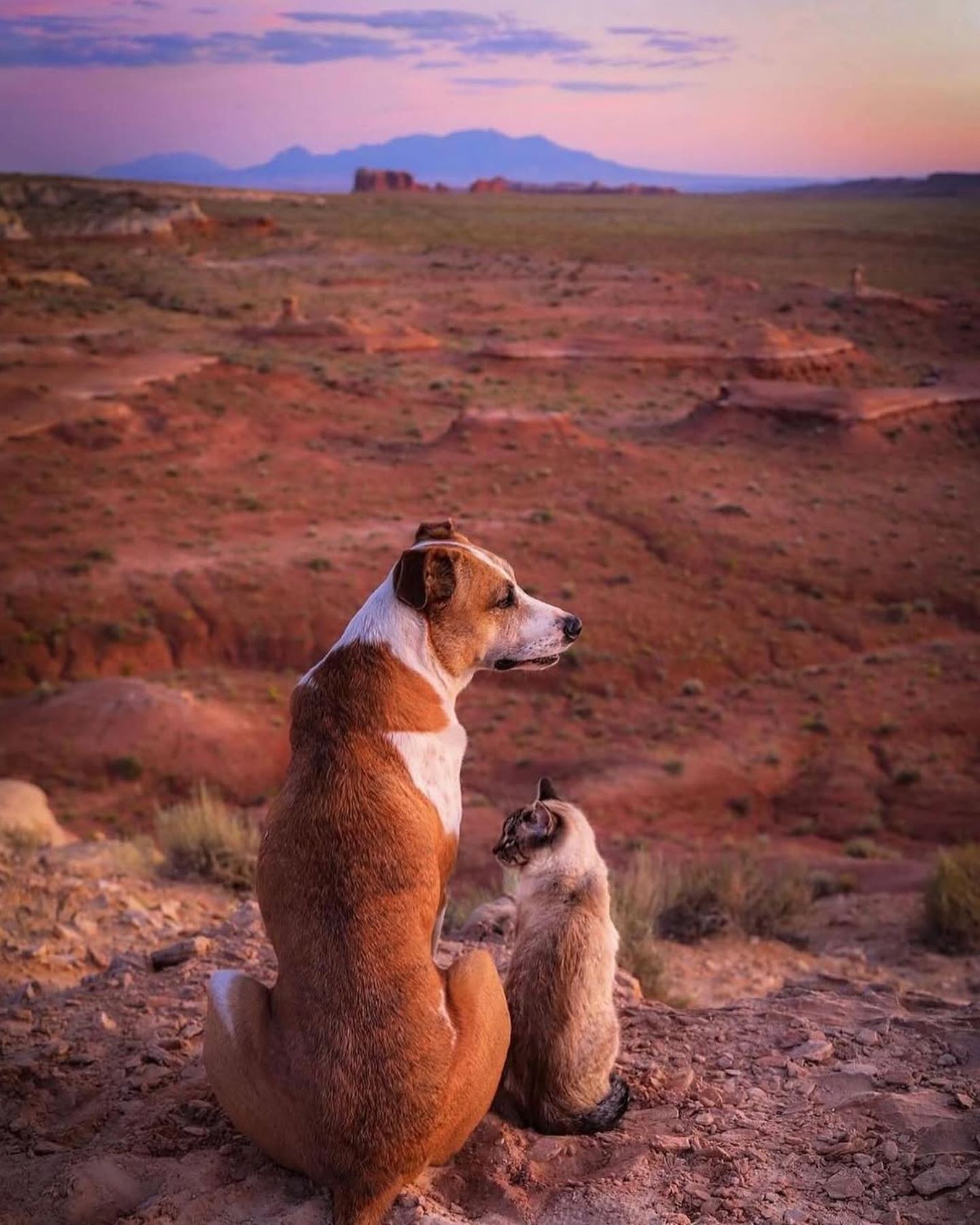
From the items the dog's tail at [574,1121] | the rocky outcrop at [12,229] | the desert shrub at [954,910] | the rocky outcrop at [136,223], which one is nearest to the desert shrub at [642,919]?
the desert shrub at [954,910]

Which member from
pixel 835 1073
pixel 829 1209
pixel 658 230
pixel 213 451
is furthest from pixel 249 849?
pixel 658 230

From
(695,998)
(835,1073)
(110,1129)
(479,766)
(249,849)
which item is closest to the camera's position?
(110,1129)

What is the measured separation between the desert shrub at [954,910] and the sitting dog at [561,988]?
550cm

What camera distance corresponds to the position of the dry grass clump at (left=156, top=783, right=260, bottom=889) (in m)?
9.14

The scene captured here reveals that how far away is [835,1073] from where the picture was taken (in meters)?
5.05

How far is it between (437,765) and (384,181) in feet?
626

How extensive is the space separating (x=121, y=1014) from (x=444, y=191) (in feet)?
597

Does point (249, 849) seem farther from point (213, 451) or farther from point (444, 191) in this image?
point (444, 191)

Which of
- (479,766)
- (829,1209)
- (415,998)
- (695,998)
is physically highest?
(415,998)

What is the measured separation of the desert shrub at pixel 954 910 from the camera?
9.15 meters

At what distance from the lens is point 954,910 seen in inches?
364

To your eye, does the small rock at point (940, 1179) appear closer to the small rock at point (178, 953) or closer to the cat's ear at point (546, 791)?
the cat's ear at point (546, 791)

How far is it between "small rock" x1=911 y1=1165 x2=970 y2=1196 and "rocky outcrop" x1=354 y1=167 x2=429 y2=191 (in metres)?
188

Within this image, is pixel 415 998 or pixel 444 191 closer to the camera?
pixel 415 998
